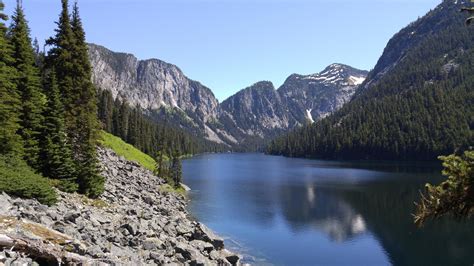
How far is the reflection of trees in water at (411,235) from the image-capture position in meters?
46.4

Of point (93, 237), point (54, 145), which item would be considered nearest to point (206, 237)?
point (93, 237)

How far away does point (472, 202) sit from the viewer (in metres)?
11.7

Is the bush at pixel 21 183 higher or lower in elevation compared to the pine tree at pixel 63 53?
lower

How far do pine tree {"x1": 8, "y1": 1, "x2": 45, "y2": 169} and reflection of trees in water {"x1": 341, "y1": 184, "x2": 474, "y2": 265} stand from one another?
121ft

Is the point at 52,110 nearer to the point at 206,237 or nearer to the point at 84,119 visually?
the point at 84,119

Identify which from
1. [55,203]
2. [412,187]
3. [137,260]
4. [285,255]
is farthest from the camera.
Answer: [412,187]

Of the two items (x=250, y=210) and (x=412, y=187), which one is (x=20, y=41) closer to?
(x=250, y=210)

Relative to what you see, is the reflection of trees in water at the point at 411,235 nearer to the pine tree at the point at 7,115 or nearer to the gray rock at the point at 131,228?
the gray rock at the point at 131,228

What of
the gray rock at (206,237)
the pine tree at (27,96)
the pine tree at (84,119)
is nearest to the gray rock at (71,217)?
the pine tree at (27,96)

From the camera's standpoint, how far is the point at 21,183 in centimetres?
2730

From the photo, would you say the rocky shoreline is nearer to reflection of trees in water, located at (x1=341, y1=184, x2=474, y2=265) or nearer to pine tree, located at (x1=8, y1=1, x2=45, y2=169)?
pine tree, located at (x1=8, y1=1, x2=45, y2=169)

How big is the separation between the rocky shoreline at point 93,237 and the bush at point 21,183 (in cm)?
114

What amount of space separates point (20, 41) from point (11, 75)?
878 centimetres

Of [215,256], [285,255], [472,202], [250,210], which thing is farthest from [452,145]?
[472,202]
